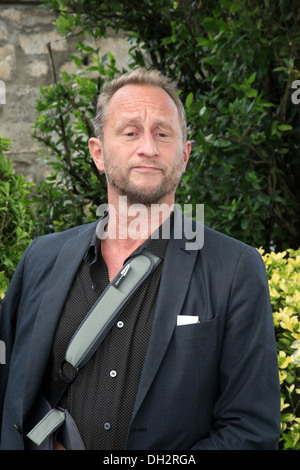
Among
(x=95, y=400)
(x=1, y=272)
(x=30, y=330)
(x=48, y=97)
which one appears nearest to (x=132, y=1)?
(x=48, y=97)

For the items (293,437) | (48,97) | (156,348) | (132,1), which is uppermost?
(132,1)

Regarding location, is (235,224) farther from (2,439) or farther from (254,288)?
(2,439)

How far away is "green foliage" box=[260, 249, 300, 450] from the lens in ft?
7.08

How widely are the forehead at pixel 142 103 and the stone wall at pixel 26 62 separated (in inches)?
105

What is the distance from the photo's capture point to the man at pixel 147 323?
168 centimetres

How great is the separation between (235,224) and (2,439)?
182cm

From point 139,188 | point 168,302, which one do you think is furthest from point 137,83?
point 168,302

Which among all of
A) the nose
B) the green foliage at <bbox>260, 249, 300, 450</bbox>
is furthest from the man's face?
the green foliage at <bbox>260, 249, 300, 450</bbox>

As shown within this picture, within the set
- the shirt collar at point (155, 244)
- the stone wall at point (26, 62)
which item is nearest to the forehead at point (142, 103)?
the shirt collar at point (155, 244)

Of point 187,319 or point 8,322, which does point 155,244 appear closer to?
point 187,319

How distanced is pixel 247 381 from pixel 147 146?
2.56 ft

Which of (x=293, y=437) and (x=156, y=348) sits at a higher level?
(x=156, y=348)

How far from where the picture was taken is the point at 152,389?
1683 millimetres

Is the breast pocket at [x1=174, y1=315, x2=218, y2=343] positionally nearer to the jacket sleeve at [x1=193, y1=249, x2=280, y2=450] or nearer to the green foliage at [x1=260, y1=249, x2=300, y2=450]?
the jacket sleeve at [x1=193, y1=249, x2=280, y2=450]
